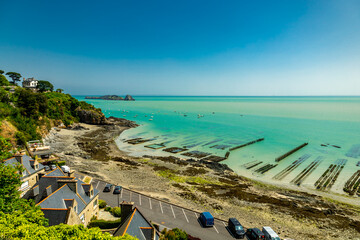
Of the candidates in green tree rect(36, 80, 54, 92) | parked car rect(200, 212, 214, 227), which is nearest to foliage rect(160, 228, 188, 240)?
parked car rect(200, 212, 214, 227)

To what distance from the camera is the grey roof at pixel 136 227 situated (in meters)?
14.5

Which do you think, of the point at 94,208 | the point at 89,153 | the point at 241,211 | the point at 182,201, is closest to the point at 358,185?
the point at 241,211

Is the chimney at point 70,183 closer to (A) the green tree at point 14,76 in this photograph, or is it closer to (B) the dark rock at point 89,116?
(B) the dark rock at point 89,116

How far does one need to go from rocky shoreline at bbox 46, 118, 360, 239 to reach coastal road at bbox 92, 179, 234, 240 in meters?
3.63

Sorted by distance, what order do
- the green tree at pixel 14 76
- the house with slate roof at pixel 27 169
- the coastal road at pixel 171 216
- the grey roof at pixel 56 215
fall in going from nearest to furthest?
the grey roof at pixel 56 215 < the coastal road at pixel 171 216 < the house with slate roof at pixel 27 169 < the green tree at pixel 14 76

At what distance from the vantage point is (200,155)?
60375 millimetres

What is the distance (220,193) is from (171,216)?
14.2m

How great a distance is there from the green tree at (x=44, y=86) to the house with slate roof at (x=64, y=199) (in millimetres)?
105070

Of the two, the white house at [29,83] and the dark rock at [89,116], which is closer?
the dark rock at [89,116]

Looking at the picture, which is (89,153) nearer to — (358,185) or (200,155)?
(200,155)

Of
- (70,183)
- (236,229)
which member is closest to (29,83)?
(70,183)

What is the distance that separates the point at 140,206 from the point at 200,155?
35.6 m

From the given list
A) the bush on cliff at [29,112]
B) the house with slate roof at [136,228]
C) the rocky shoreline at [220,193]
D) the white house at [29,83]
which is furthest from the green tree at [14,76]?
the house with slate roof at [136,228]

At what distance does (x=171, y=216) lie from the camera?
81.1 feet
